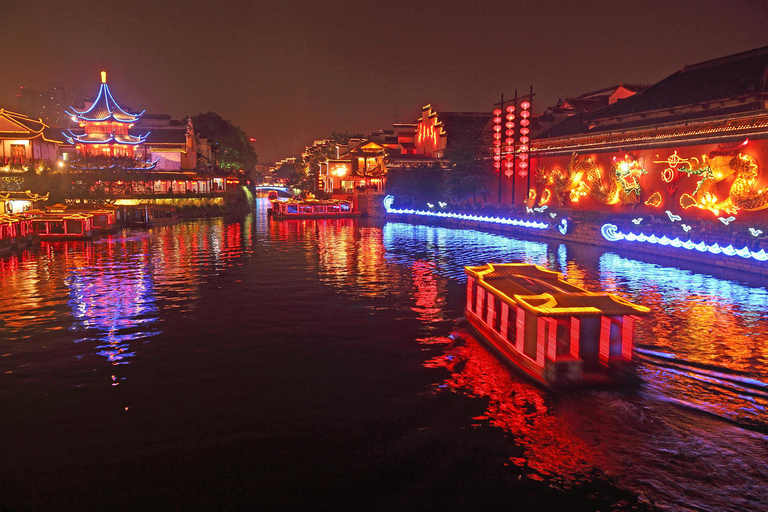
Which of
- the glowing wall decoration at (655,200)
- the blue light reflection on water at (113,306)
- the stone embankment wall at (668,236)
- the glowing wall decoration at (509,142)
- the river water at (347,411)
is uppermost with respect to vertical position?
the glowing wall decoration at (509,142)

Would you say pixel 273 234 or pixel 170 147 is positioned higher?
pixel 170 147

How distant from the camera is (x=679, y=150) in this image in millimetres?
25406

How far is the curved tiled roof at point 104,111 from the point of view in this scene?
57.6 meters

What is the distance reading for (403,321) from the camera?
11625mm

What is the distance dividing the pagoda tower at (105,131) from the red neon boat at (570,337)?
187ft

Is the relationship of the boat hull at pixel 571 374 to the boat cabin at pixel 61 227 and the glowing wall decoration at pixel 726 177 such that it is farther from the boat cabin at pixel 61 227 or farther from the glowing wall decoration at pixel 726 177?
the boat cabin at pixel 61 227

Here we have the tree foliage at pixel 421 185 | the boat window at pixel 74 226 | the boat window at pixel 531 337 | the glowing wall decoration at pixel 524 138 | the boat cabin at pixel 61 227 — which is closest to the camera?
the boat window at pixel 531 337

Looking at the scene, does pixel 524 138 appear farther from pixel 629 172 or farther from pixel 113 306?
pixel 113 306

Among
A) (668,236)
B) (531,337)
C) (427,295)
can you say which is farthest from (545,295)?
(668,236)

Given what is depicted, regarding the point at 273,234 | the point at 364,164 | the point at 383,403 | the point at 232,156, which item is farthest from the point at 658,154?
the point at 232,156

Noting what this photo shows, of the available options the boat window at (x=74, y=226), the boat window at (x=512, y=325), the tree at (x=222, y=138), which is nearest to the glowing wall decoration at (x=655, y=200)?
the boat window at (x=512, y=325)

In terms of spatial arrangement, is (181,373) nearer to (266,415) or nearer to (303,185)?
(266,415)

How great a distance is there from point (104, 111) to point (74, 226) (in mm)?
34439

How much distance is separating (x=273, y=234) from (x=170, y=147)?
33924 millimetres
